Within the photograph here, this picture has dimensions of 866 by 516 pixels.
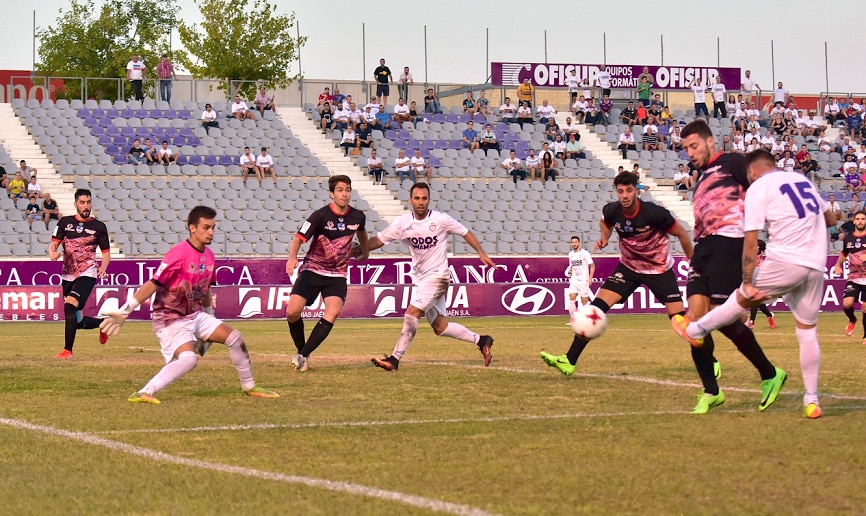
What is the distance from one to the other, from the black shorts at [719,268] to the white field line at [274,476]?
161 inches

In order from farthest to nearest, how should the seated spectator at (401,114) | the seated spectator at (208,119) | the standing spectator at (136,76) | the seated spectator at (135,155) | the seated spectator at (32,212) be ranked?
the seated spectator at (401,114) < the standing spectator at (136,76) < the seated spectator at (208,119) < the seated spectator at (135,155) < the seated spectator at (32,212)

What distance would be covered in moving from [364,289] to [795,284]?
74.8 ft

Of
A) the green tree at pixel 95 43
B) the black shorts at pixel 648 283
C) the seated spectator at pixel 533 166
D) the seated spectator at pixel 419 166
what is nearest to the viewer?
the black shorts at pixel 648 283

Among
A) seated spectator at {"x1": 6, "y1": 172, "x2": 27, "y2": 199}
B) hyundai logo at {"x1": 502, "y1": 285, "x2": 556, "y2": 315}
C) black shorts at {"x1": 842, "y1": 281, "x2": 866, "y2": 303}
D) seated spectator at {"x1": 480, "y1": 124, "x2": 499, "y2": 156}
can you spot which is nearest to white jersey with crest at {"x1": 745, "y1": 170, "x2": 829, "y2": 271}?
black shorts at {"x1": 842, "y1": 281, "x2": 866, "y2": 303}

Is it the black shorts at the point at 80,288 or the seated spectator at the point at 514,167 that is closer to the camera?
the black shorts at the point at 80,288

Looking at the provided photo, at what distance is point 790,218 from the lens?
28.1ft

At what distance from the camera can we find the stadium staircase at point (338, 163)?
1535 inches

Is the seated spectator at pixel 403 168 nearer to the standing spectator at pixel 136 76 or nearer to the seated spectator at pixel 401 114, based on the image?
the seated spectator at pixel 401 114

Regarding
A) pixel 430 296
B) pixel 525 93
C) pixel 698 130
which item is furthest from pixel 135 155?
pixel 698 130

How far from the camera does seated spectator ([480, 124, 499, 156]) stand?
42406 mm

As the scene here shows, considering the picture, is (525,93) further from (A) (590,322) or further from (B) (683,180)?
(A) (590,322)

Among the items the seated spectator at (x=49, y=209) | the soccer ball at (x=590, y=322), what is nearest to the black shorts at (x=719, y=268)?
the soccer ball at (x=590, y=322)

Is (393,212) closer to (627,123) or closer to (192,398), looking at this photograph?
(627,123)

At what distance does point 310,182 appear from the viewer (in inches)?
1526
